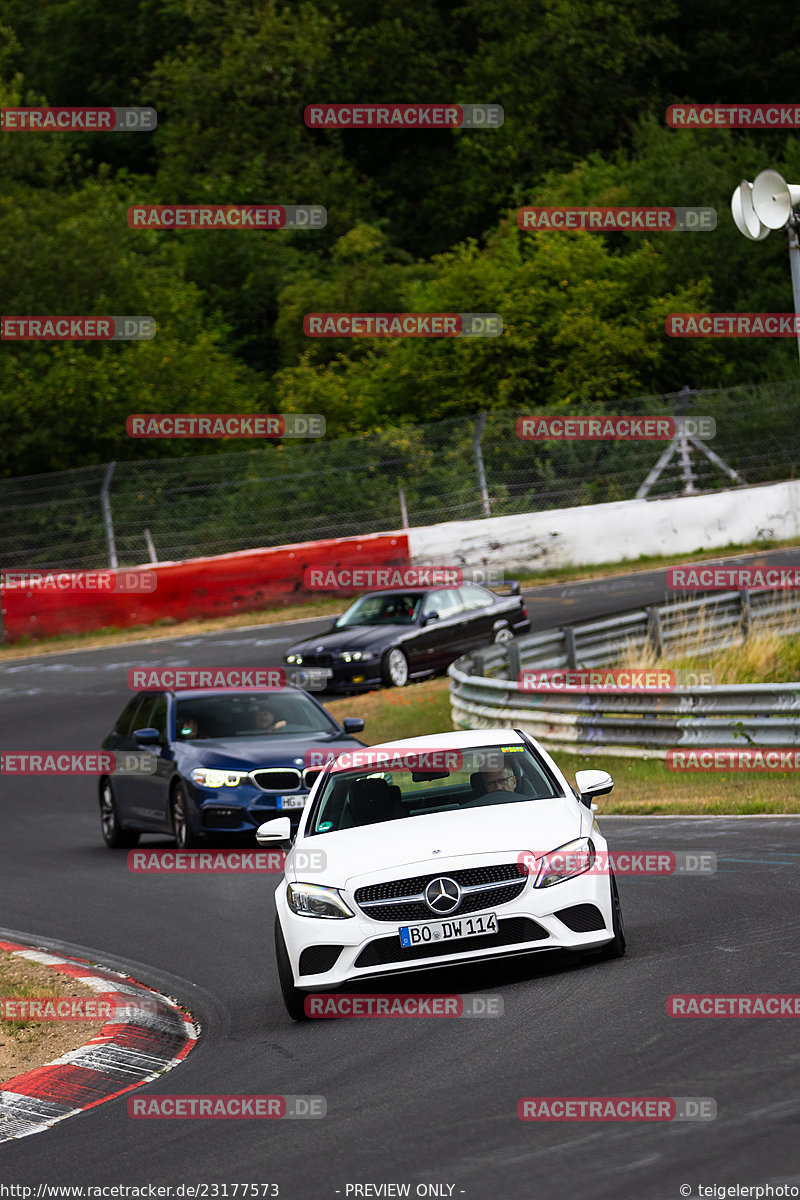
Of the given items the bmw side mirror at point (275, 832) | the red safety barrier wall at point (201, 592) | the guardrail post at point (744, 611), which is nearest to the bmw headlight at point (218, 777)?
the bmw side mirror at point (275, 832)

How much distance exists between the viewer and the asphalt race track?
557cm

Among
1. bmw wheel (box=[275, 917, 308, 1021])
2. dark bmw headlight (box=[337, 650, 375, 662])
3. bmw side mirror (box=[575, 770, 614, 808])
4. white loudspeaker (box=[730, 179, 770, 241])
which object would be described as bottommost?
dark bmw headlight (box=[337, 650, 375, 662])

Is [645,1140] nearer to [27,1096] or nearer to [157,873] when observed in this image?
[27,1096]

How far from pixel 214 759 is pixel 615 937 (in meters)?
7.05

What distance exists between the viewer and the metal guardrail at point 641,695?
16.6 meters

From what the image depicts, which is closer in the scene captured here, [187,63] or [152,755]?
[152,755]

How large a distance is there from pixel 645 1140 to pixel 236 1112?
1.82 meters

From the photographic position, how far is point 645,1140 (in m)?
5.64

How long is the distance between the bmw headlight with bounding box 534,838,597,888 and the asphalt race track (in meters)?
0.50

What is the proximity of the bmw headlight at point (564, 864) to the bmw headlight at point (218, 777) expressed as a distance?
22.2ft

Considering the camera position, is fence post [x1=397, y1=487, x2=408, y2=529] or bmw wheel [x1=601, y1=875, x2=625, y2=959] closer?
bmw wheel [x1=601, y1=875, x2=625, y2=959]

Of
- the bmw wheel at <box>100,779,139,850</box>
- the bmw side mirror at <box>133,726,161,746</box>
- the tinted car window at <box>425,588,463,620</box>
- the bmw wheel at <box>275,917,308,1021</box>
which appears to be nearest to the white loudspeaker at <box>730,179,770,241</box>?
the bmw side mirror at <box>133,726,161,746</box>

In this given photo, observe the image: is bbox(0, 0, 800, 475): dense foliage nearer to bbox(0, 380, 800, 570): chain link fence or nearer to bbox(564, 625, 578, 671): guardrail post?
bbox(0, 380, 800, 570): chain link fence

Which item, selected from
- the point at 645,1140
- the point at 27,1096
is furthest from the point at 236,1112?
the point at 645,1140
